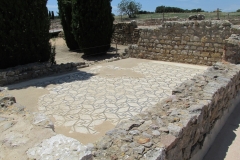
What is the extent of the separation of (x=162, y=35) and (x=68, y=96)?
5655mm

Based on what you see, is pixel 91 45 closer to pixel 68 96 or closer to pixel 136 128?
pixel 68 96

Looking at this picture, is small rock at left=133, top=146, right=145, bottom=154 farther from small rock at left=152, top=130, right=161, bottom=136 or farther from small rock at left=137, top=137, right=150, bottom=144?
small rock at left=152, top=130, right=161, bottom=136

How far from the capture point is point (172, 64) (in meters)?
9.09

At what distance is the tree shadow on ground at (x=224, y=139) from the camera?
11.2 ft

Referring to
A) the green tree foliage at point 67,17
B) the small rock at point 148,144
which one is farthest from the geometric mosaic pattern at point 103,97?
the green tree foliage at point 67,17

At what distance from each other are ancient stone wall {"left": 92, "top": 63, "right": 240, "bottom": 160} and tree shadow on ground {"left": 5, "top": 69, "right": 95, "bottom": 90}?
4.33 metres

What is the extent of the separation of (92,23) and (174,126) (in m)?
11.5

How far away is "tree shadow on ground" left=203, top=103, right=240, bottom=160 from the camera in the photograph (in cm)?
342

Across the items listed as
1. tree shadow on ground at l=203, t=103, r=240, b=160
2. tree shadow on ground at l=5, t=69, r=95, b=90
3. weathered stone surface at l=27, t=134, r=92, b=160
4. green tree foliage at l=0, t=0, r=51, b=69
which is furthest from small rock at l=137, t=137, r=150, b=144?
green tree foliage at l=0, t=0, r=51, b=69

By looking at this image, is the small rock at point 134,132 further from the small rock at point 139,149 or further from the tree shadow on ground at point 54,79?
the tree shadow on ground at point 54,79

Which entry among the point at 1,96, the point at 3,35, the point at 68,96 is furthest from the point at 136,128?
the point at 3,35

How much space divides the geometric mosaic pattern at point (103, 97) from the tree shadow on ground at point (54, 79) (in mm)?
71

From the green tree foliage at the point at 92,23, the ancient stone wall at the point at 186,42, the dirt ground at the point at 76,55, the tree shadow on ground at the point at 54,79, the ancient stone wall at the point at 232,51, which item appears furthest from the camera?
the dirt ground at the point at 76,55

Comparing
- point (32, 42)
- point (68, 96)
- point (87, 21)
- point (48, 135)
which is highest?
point (87, 21)
